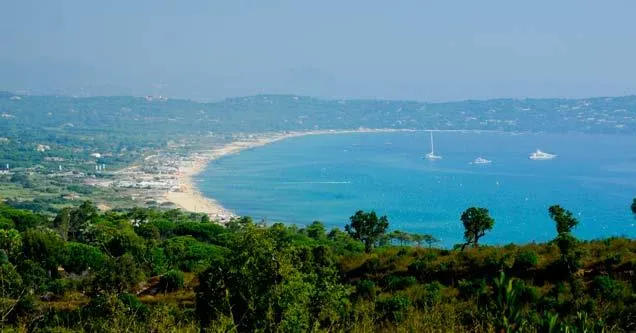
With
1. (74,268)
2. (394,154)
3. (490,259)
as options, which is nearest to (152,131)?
(394,154)

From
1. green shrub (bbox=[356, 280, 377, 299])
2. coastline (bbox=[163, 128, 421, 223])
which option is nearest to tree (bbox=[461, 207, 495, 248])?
green shrub (bbox=[356, 280, 377, 299])

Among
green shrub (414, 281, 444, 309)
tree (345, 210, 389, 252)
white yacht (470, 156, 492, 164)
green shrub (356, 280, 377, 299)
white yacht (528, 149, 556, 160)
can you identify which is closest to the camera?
green shrub (414, 281, 444, 309)

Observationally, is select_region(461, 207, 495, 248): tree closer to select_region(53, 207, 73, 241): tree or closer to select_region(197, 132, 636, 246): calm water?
Answer: select_region(53, 207, 73, 241): tree

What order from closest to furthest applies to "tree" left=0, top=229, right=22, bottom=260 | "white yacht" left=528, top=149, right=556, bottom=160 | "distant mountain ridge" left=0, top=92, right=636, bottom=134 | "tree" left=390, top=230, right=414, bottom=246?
"tree" left=0, top=229, right=22, bottom=260 → "tree" left=390, top=230, right=414, bottom=246 → "white yacht" left=528, top=149, right=556, bottom=160 → "distant mountain ridge" left=0, top=92, right=636, bottom=134

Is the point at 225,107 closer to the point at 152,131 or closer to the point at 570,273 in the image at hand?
the point at 152,131

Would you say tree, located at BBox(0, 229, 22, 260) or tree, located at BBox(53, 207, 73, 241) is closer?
tree, located at BBox(0, 229, 22, 260)

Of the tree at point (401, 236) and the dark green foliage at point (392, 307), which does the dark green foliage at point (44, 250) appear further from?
the tree at point (401, 236)

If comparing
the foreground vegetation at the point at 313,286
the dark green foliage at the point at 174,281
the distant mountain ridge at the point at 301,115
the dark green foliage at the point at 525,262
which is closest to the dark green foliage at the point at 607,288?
the foreground vegetation at the point at 313,286
